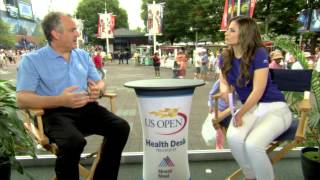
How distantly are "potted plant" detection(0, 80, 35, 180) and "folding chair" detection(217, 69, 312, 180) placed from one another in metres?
1.64

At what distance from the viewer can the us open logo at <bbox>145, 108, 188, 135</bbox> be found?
3.25 m

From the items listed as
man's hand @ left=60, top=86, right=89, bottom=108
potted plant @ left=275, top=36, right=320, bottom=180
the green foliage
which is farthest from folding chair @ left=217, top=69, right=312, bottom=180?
the green foliage

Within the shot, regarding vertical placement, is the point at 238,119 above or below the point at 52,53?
below

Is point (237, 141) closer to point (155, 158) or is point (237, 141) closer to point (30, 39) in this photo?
point (155, 158)

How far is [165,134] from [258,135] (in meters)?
0.74

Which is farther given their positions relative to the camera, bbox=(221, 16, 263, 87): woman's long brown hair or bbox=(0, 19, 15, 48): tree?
bbox=(0, 19, 15, 48): tree

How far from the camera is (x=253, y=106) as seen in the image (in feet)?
10.4

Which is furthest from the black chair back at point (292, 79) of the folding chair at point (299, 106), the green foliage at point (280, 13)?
the green foliage at point (280, 13)

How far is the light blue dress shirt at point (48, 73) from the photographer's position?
3148 mm

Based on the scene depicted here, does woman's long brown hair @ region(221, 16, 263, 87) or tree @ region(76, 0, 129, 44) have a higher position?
tree @ region(76, 0, 129, 44)

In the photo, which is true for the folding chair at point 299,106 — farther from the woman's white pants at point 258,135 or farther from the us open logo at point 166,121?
the us open logo at point 166,121

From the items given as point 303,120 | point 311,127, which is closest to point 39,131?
point 303,120

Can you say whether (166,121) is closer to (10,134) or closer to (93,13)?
(10,134)

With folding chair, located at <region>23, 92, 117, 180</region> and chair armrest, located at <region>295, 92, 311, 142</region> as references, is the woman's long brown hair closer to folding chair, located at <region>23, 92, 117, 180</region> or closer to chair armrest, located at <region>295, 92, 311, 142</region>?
chair armrest, located at <region>295, 92, 311, 142</region>
